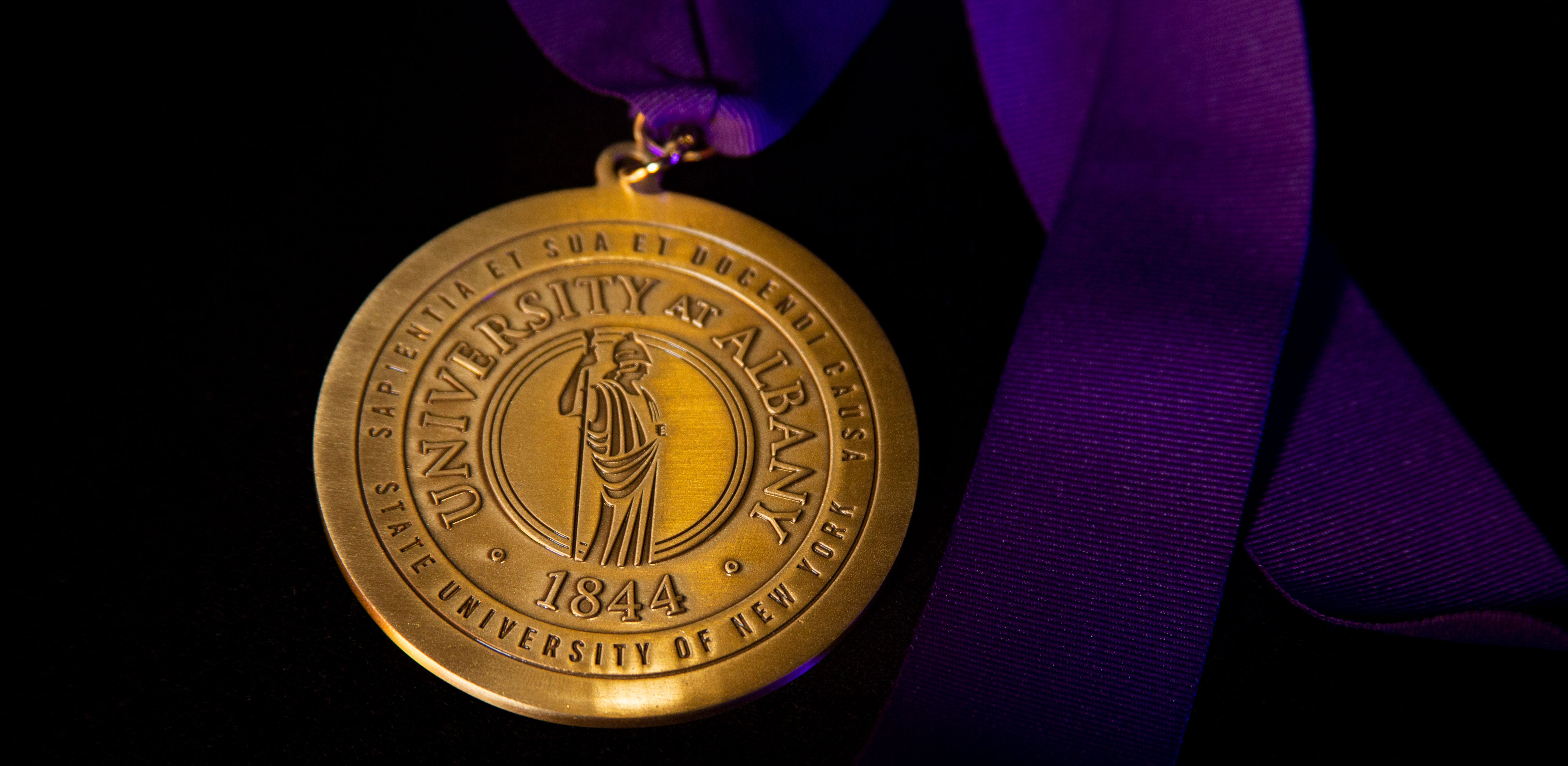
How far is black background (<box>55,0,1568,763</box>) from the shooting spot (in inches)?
53.6

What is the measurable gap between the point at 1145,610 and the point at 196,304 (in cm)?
142

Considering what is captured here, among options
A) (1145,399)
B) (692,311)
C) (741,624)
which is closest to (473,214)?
(692,311)

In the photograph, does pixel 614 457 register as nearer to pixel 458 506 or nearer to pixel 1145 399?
pixel 458 506

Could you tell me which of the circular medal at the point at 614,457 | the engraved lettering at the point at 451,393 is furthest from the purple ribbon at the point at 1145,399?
the engraved lettering at the point at 451,393

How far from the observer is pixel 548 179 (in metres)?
1.75

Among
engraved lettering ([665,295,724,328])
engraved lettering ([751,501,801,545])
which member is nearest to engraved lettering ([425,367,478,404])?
engraved lettering ([665,295,724,328])

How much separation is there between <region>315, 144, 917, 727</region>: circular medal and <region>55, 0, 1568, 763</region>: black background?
9 cm

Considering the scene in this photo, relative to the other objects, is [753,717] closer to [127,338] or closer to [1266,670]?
[1266,670]

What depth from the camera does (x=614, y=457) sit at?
1441mm

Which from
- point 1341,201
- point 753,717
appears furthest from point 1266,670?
point 1341,201

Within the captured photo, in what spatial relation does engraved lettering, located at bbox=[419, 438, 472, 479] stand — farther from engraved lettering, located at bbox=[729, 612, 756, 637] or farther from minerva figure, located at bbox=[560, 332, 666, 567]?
engraved lettering, located at bbox=[729, 612, 756, 637]

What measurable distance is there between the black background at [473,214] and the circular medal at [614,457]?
9 cm

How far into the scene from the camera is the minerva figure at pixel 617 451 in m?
1.39

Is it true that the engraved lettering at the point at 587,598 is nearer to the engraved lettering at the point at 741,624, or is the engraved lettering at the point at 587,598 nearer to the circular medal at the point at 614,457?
the circular medal at the point at 614,457
